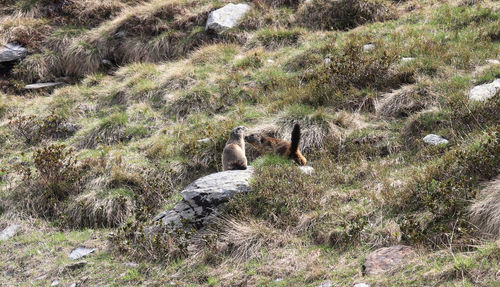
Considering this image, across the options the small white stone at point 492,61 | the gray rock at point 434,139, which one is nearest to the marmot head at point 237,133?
the gray rock at point 434,139

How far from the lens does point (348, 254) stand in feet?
20.9

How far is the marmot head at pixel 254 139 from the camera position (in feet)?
31.2

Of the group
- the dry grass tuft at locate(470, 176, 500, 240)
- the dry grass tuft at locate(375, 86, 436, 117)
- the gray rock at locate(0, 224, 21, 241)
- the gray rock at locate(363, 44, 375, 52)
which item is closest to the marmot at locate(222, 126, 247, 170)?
the dry grass tuft at locate(375, 86, 436, 117)

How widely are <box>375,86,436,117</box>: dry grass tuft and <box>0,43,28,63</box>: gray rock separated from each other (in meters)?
12.0

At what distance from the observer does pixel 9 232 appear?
8922 mm

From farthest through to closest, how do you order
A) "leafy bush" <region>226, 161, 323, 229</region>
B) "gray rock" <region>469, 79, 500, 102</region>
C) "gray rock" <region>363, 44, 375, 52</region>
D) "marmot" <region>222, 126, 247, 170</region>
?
"gray rock" <region>363, 44, 375, 52</region> → "gray rock" <region>469, 79, 500, 102</region> → "marmot" <region>222, 126, 247, 170</region> → "leafy bush" <region>226, 161, 323, 229</region>

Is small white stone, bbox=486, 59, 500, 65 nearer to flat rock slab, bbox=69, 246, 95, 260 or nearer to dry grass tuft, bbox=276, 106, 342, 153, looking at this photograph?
dry grass tuft, bbox=276, 106, 342, 153

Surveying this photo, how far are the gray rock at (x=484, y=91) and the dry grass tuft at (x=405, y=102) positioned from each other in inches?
29.1

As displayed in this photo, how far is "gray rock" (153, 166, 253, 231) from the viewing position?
7.70m

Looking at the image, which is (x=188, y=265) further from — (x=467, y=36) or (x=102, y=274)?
(x=467, y=36)

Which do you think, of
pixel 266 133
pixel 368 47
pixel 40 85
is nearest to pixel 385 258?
pixel 266 133

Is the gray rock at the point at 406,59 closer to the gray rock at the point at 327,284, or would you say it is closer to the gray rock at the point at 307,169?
the gray rock at the point at 307,169

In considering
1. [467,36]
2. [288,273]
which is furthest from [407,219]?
[467,36]

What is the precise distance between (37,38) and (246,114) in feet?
30.9
